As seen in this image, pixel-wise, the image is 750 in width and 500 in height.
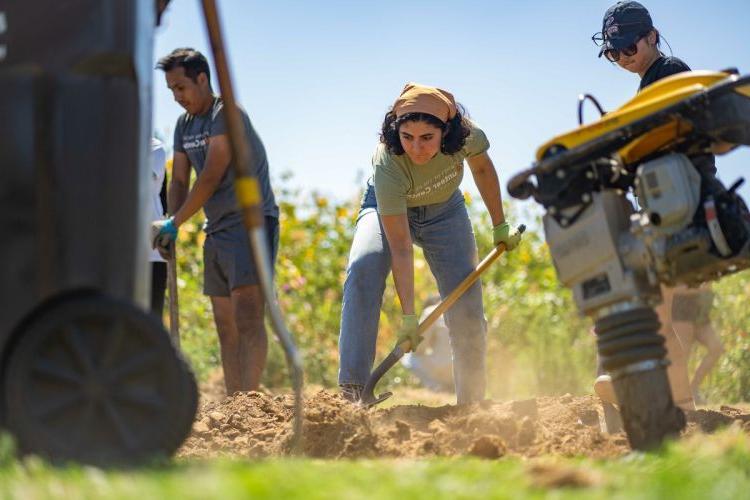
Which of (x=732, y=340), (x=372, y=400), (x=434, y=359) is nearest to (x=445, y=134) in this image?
(x=372, y=400)

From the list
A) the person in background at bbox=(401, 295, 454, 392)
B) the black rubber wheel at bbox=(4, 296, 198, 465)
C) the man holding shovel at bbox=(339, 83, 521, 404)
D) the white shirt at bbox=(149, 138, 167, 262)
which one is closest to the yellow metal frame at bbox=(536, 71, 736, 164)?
the black rubber wheel at bbox=(4, 296, 198, 465)

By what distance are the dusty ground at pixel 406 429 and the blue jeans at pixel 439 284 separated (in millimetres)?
467

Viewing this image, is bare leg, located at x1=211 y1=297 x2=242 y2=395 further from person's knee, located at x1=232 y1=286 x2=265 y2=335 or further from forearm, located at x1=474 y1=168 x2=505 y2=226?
forearm, located at x1=474 y1=168 x2=505 y2=226

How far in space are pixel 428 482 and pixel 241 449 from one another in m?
2.43

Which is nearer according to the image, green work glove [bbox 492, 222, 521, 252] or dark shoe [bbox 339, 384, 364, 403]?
dark shoe [bbox 339, 384, 364, 403]

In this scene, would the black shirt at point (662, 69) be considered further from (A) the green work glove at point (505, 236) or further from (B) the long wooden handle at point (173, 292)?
(B) the long wooden handle at point (173, 292)

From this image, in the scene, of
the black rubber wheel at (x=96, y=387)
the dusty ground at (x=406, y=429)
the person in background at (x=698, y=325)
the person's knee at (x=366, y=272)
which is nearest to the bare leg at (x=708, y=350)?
the person in background at (x=698, y=325)

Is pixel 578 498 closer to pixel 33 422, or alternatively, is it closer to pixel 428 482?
pixel 428 482

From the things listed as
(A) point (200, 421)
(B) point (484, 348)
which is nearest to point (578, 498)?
(A) point (200, 421)

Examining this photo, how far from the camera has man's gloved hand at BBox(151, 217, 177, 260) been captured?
642 cm

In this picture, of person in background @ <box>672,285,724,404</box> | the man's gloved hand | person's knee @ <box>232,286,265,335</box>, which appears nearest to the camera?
the man's gloved hand

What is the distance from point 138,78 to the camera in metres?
3.42

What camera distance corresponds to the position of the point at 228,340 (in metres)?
6.89

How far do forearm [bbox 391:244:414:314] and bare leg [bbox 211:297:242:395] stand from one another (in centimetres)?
108
